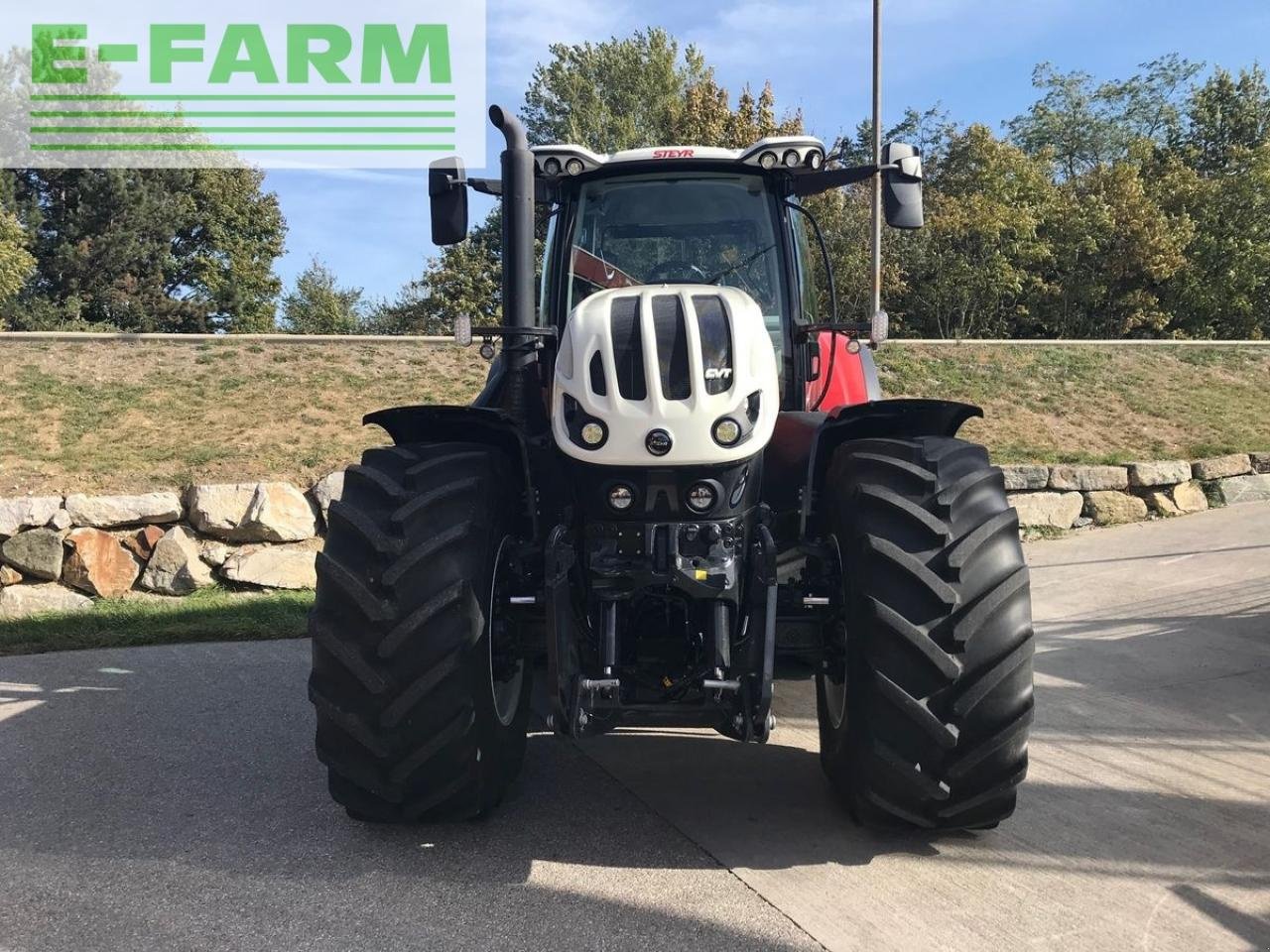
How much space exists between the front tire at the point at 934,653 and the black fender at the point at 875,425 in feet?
1.08

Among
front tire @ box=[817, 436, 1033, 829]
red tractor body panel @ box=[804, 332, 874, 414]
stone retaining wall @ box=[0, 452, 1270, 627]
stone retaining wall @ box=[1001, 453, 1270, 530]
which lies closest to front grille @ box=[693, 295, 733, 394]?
front tire @ box=[817, 436, 1033, 829]

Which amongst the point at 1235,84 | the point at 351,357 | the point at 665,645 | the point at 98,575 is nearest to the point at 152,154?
the point at 351,357

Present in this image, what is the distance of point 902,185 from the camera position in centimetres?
383

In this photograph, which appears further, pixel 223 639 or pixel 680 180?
pixel 223 639

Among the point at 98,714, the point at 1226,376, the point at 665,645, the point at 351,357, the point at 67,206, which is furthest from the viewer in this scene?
the point at 67,206

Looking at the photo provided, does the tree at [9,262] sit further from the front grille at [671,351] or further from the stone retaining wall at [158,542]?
the front grille at [671,351]

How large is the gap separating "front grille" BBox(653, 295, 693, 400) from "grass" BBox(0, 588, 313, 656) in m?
4.60

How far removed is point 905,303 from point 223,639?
2230cm

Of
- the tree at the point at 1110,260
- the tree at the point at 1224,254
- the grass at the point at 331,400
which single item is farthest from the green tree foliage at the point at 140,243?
the tree at the point at 1224,254

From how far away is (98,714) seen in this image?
4816 millimetres

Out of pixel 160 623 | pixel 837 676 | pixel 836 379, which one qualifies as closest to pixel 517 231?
pixel 837 676

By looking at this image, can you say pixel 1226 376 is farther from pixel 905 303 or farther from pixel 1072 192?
pixel 1072 192

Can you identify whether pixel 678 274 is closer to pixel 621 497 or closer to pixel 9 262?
pixel 621 497

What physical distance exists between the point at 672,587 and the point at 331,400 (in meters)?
9.47
